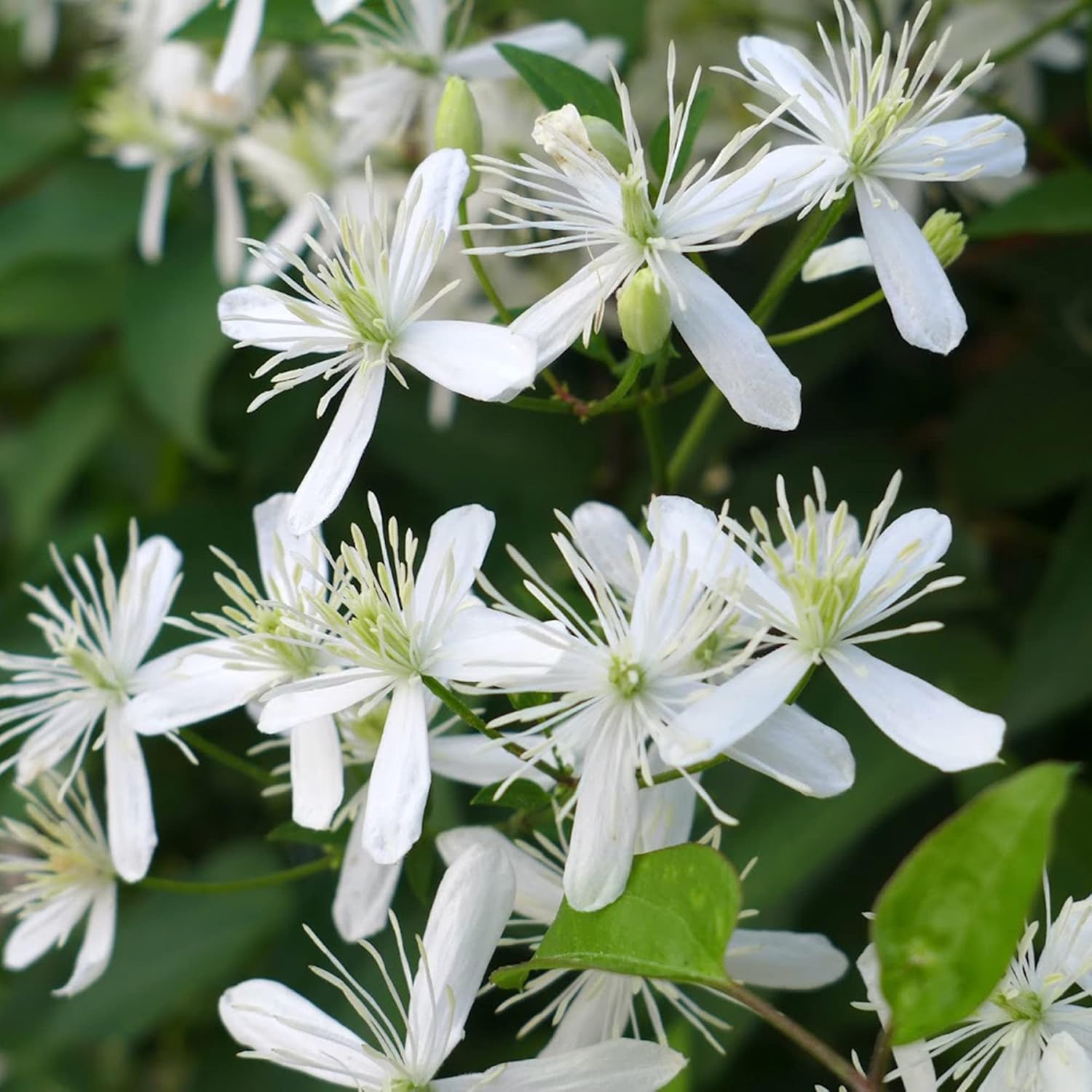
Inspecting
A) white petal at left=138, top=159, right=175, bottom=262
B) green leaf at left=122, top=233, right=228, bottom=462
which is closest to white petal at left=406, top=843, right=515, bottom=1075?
green leaf at left=122, top=233, right=228, bottom=462

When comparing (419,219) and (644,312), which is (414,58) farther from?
(644,312)

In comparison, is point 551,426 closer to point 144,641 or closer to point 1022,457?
point 1022,457

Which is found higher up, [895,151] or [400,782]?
[895,151]

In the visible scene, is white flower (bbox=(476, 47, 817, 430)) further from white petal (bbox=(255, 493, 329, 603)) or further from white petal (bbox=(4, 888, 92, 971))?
white petal (bbox=(4, 888, 92, 971))

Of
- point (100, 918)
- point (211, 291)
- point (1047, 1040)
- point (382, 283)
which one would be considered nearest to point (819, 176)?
point (382, 283)

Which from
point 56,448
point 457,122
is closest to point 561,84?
point 457,122

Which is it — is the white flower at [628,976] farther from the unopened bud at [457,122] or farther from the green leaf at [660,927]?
the unopened bud at [457,122]
